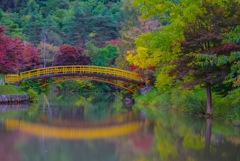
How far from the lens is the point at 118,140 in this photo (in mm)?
14227

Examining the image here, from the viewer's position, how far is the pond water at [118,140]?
11172mm

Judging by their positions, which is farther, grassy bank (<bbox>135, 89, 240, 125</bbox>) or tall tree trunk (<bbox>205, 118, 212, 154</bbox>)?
grassy bank (<bbox>135, 89, 240, 125</bbox>)

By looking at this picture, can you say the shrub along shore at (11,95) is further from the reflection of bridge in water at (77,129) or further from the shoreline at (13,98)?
the reflection of bridge in water at (77,129)

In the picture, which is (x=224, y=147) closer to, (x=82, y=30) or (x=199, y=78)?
(x=199, y=78)

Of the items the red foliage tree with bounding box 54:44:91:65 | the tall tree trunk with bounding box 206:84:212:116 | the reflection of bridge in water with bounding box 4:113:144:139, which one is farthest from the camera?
the red foliage tree with bounding box 54:44:91:65

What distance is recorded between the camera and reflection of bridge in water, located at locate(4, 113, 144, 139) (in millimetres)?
15414

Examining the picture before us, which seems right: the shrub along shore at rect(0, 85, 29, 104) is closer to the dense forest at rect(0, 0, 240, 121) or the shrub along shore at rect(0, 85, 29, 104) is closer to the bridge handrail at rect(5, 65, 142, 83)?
the dense forest at rect(0, 0, 240, 121)

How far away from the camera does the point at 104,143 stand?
13.5 metres

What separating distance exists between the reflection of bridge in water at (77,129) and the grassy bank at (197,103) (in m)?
3.55

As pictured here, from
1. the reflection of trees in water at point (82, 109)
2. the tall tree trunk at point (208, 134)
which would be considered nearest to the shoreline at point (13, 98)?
the reflection of trees in water at point (82, 109)

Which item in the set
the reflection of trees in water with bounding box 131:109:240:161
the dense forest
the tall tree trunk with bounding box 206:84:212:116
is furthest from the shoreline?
the tall tree trunk with bounding box 206:84:212:116

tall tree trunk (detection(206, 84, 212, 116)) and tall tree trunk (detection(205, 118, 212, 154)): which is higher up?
tall tree trunk (detection(206, 84, 212, 116))

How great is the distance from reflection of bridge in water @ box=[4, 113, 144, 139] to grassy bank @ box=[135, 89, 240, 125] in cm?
355

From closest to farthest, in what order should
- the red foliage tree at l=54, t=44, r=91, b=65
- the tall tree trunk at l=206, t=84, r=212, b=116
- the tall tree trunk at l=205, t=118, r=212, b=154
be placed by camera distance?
1. the tall tree trunk at l=205, t=118, r=212, b=154
2. the tall tree trunk at l=206, t=84, r=212, b=116
3. the red foliage tree at l=54, t=44, r=91, b=65
